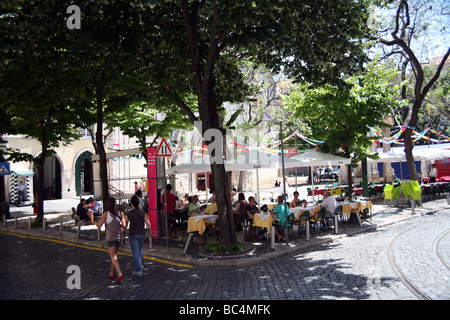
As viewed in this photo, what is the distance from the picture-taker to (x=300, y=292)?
7.05 m

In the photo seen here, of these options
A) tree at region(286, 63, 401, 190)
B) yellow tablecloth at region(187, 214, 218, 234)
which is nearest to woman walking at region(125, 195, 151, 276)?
yellow tablecloth at region(187, 214, 218, 234)

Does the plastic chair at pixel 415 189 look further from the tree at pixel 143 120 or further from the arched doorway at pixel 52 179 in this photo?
the arched doorway at pixel 52 179

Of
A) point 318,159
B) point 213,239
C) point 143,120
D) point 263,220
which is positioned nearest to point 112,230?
point 263,220

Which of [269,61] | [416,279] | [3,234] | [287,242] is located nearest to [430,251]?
[416,279]

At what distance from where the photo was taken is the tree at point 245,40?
10.2 metres

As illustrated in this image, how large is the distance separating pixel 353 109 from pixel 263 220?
8.56m

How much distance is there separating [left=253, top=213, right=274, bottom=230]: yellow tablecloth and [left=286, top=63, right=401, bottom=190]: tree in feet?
23.8

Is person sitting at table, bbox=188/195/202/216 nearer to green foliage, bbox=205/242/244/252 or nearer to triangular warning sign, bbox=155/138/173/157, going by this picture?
green foliage, bbox=205/242/244/252

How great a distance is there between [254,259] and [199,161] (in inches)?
286

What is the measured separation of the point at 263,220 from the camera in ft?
40.8

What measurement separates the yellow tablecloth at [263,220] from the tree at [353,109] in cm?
727

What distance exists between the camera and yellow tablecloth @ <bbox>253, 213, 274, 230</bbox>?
12.3m

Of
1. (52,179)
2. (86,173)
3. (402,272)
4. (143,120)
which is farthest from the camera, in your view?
(86,173)

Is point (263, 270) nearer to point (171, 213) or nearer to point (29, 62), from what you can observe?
point (171, 213)
